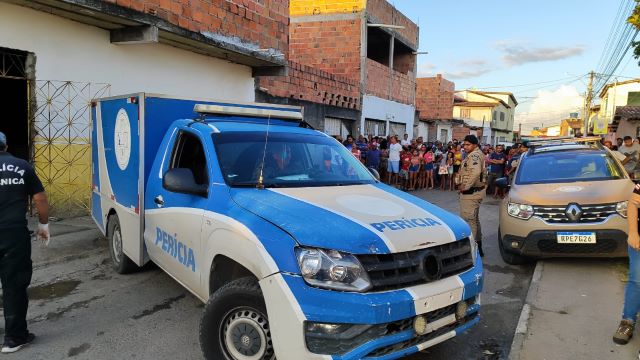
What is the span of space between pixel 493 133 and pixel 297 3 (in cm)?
4425

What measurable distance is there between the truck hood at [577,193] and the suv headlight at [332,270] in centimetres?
402

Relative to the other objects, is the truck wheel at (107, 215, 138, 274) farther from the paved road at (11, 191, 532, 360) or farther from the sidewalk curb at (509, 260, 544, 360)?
the sidewalk curb at (509, 260, 544, 360)

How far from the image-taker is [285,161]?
410 cm

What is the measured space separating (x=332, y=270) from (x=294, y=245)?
27 centimetres

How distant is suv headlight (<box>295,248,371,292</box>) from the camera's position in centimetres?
270

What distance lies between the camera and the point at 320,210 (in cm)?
313

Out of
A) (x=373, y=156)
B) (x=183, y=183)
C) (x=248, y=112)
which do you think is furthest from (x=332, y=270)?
(x=373, y=156)

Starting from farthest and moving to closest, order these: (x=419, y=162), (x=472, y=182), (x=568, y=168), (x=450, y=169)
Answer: (x=450, y=169) → (x=419, y=162) → (x=568, y=168) → (x=472, y=182)

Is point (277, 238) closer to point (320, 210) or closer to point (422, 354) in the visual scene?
point (320, 210)

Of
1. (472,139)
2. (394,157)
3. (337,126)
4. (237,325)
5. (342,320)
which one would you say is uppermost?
(337,126)

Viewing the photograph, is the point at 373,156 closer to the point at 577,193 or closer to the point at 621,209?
the point at 577,193

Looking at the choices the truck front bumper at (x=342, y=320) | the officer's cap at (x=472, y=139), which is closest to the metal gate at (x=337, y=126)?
the officer's cap at (x=472, y=139)

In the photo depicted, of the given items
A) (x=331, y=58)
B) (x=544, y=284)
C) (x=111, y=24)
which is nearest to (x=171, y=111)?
(x=544, y=284)

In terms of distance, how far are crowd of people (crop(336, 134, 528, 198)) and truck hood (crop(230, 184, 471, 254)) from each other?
1064 centimetres
